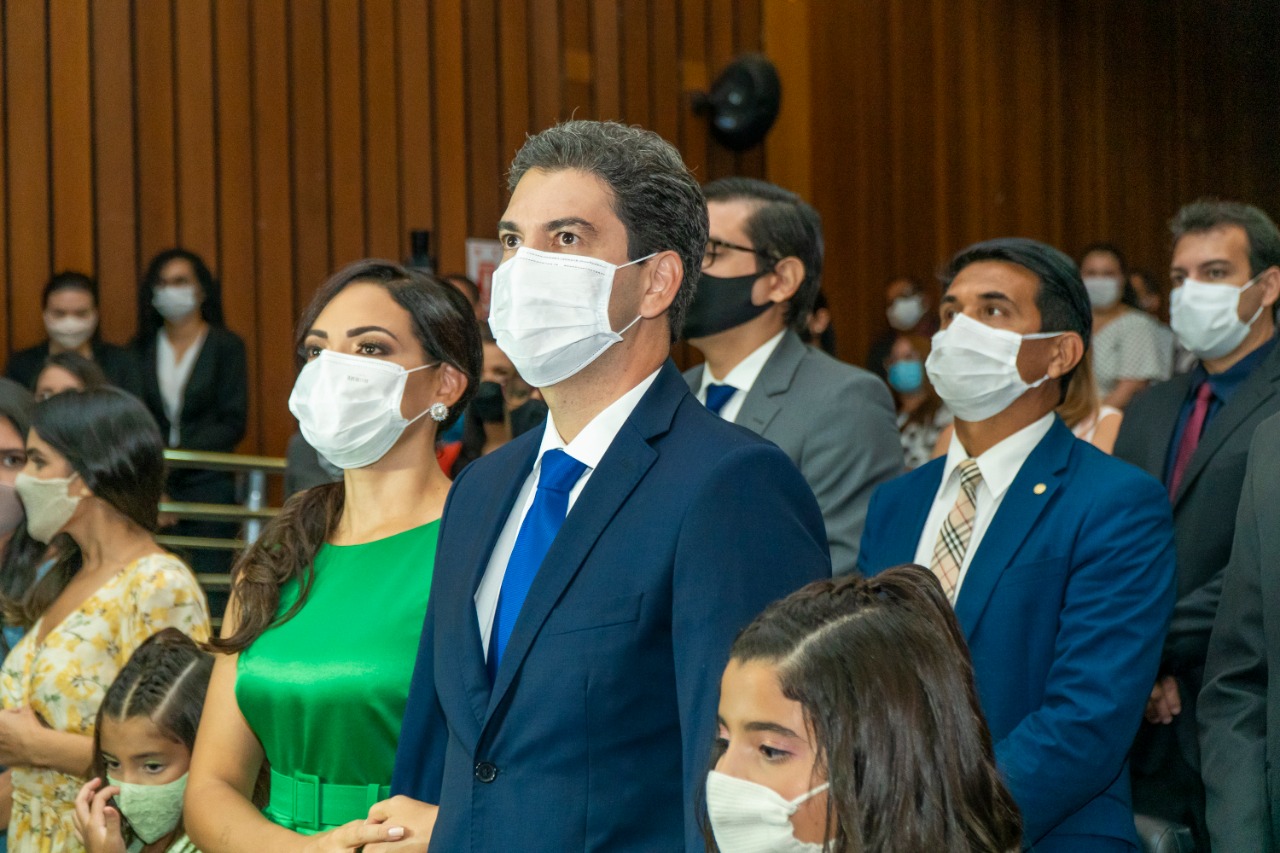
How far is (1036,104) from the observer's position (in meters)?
9.36

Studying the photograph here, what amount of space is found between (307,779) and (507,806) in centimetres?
72

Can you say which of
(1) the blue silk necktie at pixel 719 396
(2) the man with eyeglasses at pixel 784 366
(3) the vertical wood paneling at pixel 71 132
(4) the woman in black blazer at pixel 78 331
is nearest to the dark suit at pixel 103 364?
(4) the woman in black blazer at pixel 78 331

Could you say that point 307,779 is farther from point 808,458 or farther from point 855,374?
point 855,374

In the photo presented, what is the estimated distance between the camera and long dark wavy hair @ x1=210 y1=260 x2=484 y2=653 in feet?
7.91

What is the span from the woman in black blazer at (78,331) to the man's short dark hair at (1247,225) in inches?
148

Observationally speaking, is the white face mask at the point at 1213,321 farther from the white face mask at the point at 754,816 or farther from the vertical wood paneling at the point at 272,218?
the vertical wood paneling at the point at 272,218

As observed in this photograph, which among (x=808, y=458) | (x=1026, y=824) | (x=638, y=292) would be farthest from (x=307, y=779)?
(x=808, y=458)

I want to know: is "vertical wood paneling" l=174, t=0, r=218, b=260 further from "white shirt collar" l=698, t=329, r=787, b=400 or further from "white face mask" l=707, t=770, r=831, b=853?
"white face mask" l=707, t=770, r=831, b=853

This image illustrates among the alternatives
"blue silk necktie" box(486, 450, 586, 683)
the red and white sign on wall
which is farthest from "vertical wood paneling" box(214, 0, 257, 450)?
"blue silk necktie" box(486, 450, 586, 683)

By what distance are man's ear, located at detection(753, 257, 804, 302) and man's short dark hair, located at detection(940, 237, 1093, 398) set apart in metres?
0.63

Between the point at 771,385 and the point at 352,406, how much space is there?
121 centimetres

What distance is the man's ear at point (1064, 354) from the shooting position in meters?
2.99

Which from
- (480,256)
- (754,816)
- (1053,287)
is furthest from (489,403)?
(480,256)

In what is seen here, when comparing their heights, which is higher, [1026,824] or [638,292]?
[638,292]
